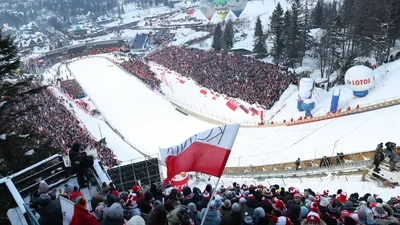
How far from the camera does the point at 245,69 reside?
4153 cm

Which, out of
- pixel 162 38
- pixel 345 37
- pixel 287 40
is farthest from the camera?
pixel 162 38

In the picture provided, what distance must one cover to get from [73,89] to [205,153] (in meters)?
44.9

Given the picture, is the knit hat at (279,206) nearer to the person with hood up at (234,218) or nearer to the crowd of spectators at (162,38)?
the person with hood up at (234,218)

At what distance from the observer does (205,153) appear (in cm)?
751

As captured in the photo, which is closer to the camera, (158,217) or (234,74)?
(158,217)

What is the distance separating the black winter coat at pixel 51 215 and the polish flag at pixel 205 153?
2.34 metres

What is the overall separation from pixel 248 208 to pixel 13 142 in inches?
425

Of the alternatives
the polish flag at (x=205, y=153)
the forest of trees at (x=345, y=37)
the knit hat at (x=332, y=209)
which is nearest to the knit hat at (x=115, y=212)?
the polish flag at (x=205, y=153)

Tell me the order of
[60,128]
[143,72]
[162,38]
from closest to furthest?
[60,128], [143,72], [162,38]

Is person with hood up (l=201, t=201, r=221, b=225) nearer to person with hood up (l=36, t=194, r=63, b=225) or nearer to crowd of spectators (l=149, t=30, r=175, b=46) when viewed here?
person with hood up (l=36, t=194, r=63, b=225)

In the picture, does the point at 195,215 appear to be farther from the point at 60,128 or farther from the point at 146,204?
the point at 60,128

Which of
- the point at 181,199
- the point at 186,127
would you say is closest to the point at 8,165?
the point at 181,199

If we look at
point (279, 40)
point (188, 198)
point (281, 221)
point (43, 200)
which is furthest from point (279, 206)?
point (279, 40)

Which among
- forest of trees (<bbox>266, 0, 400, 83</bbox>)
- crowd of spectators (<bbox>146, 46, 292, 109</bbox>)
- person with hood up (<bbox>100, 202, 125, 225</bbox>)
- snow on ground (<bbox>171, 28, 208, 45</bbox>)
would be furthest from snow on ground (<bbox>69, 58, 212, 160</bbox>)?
snow on ground (<bbox>171, 28, 208, 45</bbox>)
